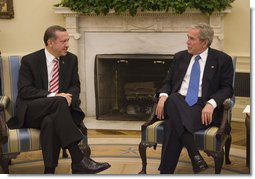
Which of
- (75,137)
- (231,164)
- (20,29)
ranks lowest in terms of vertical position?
(231,164)

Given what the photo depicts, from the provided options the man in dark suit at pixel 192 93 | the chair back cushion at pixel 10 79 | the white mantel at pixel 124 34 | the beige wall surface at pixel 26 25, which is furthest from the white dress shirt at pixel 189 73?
the beige wall surface at pixel 26 25

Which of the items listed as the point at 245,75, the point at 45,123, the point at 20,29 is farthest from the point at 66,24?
the point at 45,123

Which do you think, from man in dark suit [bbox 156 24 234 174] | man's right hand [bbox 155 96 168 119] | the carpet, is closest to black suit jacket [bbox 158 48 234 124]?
man in dark suit [bbox 156 24 234 174]

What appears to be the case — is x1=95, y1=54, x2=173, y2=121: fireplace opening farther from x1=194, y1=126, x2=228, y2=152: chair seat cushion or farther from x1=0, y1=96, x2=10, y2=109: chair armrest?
x1=194, y1=126, x2=228, y2=152: chair seat cushion

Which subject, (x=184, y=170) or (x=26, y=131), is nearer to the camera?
(x=26, y=131)

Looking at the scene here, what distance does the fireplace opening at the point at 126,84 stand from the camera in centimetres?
466

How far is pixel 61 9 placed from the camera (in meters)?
4.55

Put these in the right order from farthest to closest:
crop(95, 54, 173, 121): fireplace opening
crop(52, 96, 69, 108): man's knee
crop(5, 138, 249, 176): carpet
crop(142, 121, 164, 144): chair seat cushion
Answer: crop(95, 54, 173, 121): fireplace opening
crop(5, 138, 249, 176): carpet
crop(142, 121, 164, 144): chair seat cushion
crop(52, 96, 69, 108): man's knee

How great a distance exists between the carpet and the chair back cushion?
0.41 m

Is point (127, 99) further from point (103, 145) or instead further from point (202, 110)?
point (202, 110)

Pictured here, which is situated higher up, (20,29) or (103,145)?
(20,29)

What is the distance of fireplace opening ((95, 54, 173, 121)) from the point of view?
4.66 meters

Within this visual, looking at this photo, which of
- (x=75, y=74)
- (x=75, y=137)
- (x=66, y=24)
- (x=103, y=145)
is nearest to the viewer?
(x=75, y=137)

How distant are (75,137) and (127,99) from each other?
2.19 m
